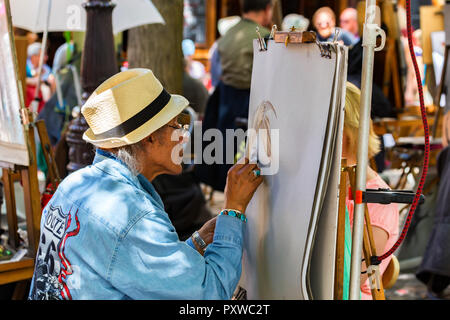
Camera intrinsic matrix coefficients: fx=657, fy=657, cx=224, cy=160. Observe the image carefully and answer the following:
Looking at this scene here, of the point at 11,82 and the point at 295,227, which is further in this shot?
the point at 11,82

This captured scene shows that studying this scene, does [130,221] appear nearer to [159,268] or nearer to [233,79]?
[159,268]

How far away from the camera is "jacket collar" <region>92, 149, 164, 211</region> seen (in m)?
1.73

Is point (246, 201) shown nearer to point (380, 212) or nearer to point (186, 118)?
point (186, 118)

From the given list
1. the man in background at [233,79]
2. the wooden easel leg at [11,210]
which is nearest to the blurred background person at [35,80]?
the man in background at [233,79]

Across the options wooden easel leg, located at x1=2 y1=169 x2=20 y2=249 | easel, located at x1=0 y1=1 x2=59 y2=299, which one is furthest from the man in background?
easel, located at x1=0 y1=1 x2=59 y2=299

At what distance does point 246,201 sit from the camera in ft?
5.68

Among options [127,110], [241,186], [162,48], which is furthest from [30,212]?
[162,48]

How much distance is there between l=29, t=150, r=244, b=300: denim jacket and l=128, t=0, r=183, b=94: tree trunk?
209cm

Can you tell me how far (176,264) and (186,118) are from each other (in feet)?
1.63

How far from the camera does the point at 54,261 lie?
1729 mm

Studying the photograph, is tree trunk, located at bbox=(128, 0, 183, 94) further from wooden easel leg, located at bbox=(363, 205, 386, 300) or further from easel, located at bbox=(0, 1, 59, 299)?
wooden easel leg, located at bbox=(363, 205, 386, 300)

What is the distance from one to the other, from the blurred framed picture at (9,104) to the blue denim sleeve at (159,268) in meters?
1.10

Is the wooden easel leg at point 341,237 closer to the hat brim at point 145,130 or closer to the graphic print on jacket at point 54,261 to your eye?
the hat brim at point 145,130

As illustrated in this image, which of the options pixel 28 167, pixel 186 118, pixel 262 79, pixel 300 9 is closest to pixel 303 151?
pixel 262 79
